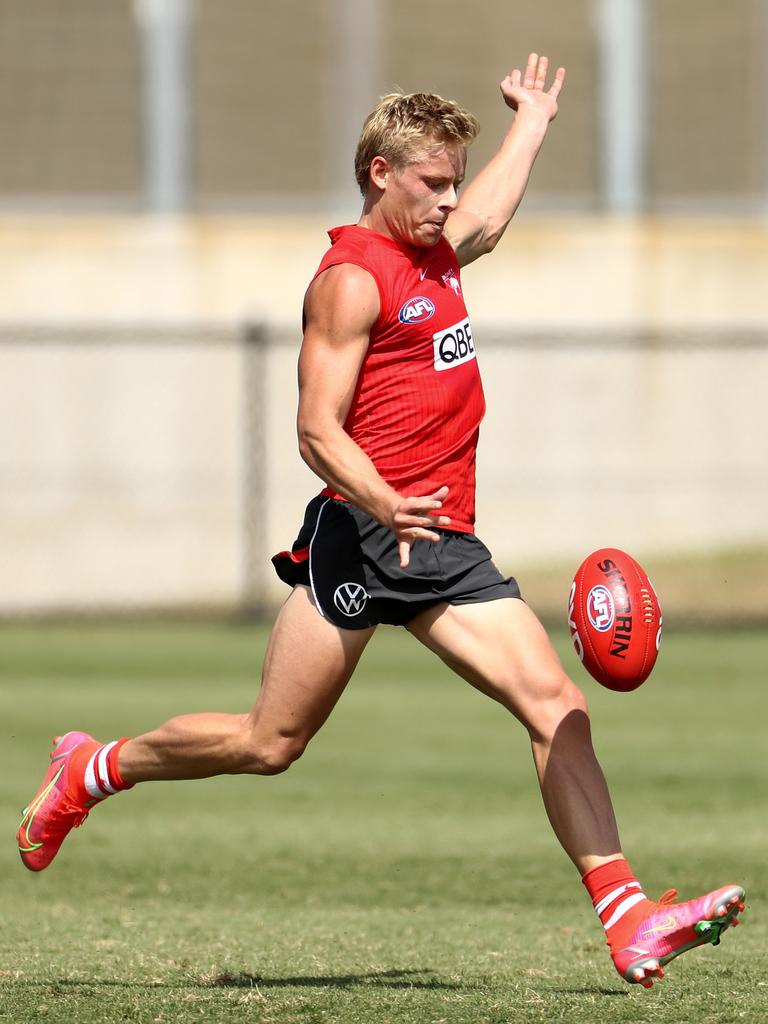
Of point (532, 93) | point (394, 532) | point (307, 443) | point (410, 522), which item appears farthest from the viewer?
point (532, 93)

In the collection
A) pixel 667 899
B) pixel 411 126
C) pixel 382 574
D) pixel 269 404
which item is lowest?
pixel 269 404

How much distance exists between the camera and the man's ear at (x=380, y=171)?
538 centimetres

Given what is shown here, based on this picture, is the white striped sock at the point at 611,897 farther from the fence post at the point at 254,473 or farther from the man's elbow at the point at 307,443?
the fence post at the point at 254,473

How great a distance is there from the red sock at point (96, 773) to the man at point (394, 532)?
30 centimetres

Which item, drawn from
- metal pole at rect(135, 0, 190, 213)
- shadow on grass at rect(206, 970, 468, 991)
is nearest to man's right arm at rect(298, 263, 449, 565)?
shadow on grass at rect(206, 970, 468, 991)

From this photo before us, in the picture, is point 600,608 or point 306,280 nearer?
point 600,608

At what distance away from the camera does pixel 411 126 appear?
17.5 ft

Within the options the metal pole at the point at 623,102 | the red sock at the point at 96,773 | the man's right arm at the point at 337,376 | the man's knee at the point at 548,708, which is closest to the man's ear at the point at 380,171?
the man's right arm at the point at 337,376

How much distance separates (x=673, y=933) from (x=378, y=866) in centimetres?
281

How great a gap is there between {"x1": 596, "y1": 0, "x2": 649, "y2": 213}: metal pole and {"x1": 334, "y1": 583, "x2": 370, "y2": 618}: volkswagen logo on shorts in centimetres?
1650

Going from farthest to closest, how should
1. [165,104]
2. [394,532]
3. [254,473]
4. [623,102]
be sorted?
[623,102] → [165,104] → [254,473] → [394,532]

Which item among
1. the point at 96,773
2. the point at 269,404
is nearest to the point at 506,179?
the point at 96,773

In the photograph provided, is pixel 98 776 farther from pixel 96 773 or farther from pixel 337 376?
pixel 337 376

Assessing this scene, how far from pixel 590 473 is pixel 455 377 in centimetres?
1550
